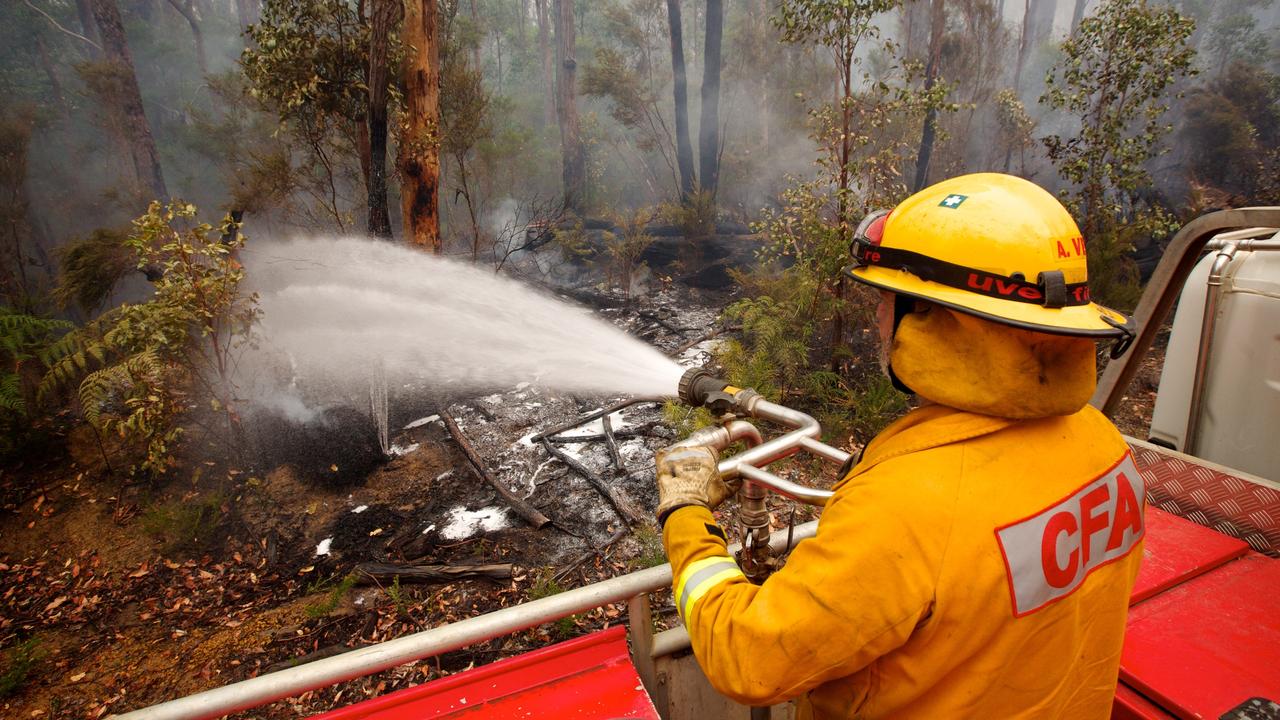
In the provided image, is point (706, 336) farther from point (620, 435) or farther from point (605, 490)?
point (605, 490)

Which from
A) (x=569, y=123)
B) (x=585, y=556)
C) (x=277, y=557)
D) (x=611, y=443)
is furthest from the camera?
(x=569, y=123)

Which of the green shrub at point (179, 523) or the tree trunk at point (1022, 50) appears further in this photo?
the tree trunk at point (1022, 50)

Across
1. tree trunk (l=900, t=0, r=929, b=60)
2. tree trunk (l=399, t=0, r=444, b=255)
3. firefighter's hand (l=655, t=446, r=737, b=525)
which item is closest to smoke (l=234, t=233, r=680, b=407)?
tree trunk (l=399, t=0, r=444, b=255)

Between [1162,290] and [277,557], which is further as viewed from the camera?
[277,557]

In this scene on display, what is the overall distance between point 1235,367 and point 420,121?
6.95 metres

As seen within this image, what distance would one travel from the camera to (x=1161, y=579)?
224 centimetres

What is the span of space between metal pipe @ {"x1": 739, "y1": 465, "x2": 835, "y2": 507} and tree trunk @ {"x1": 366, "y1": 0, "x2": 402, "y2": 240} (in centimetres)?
542

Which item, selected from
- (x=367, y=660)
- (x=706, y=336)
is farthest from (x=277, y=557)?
(x=706, y=336)

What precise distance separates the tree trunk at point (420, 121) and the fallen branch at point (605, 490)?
288cm

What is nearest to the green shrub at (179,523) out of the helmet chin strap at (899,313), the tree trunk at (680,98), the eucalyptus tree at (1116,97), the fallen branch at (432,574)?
the fallen branch at (432,574)

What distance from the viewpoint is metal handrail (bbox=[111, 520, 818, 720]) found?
4.83ft

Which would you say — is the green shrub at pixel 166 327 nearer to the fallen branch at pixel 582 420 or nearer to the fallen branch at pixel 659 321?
the fallen branch at pixel 582 420

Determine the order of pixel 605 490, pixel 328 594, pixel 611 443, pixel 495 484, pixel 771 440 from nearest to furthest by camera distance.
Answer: pixel 771 440
pixel 328 594
pixel 605 490
pixel 495 484
pixel 611 443

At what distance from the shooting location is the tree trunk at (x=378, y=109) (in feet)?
18.7
